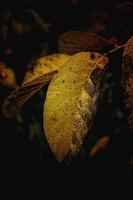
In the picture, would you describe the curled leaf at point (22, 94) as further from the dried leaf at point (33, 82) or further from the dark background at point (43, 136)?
the dark background at point (43, 136)

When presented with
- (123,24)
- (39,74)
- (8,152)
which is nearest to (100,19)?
(8,152)

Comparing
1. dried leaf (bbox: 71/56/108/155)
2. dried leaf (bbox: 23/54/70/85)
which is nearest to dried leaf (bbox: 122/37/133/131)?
dried leaf (bbox: 71/56/108/155)

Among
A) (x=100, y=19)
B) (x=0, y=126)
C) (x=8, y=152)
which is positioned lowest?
(x=8, y=152)

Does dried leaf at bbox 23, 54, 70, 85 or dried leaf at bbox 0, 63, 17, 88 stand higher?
dried leaf at bbox 0, 63, 17, 88

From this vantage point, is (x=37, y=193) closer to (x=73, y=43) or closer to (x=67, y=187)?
(x=67, y=187)

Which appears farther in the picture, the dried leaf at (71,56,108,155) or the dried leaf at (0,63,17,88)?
the dried leaf at (0,63,17,88)

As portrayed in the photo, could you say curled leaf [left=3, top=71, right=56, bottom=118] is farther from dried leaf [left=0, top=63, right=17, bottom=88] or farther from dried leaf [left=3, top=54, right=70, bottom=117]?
dried leaf [left=0, top=63, right=17, bottom=88]

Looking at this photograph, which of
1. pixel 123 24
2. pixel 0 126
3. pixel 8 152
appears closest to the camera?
pixel 123 24

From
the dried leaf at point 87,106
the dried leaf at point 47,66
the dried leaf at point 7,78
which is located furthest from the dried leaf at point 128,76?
the dried leaf at point 7,78
